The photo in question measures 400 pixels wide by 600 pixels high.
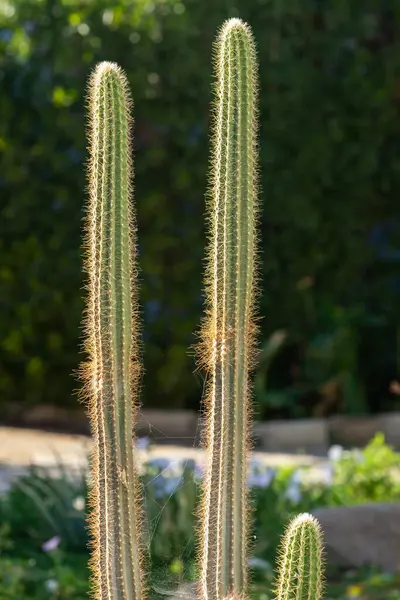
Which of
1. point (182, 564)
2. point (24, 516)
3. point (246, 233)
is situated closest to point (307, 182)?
point (24, 516)

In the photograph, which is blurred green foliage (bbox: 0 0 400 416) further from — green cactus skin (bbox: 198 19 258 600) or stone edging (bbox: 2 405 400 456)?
green cactus skin (bbox: 198 19 258 600)

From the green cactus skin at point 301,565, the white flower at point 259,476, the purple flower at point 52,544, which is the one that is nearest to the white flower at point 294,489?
the white flower at point 259,476

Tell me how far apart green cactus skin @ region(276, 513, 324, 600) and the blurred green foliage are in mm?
6158

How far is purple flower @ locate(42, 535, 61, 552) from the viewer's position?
14.9 ft

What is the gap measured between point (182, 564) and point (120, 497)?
3.82 ft

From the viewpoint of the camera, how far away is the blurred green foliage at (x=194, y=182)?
831 cm

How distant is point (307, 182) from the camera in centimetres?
862

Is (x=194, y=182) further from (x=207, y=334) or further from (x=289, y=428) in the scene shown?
(x=207, y=334)

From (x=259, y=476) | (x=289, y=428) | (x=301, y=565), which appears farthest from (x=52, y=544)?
(x=289, y=428)

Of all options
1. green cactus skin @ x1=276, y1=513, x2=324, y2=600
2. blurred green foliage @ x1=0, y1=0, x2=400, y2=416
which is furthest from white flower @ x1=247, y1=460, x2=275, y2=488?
blurred green foliage @ x1=0, y1=0, x2=400, y2=416

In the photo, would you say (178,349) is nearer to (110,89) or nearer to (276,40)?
(276,40)

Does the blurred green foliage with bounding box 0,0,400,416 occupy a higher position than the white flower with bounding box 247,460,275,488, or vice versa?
the blurred green foliage with bounding box 0,0,400,416

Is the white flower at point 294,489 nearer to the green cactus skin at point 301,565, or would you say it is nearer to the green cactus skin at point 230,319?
the green cactus skin at point 230,319

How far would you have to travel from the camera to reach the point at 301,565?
2309mm
